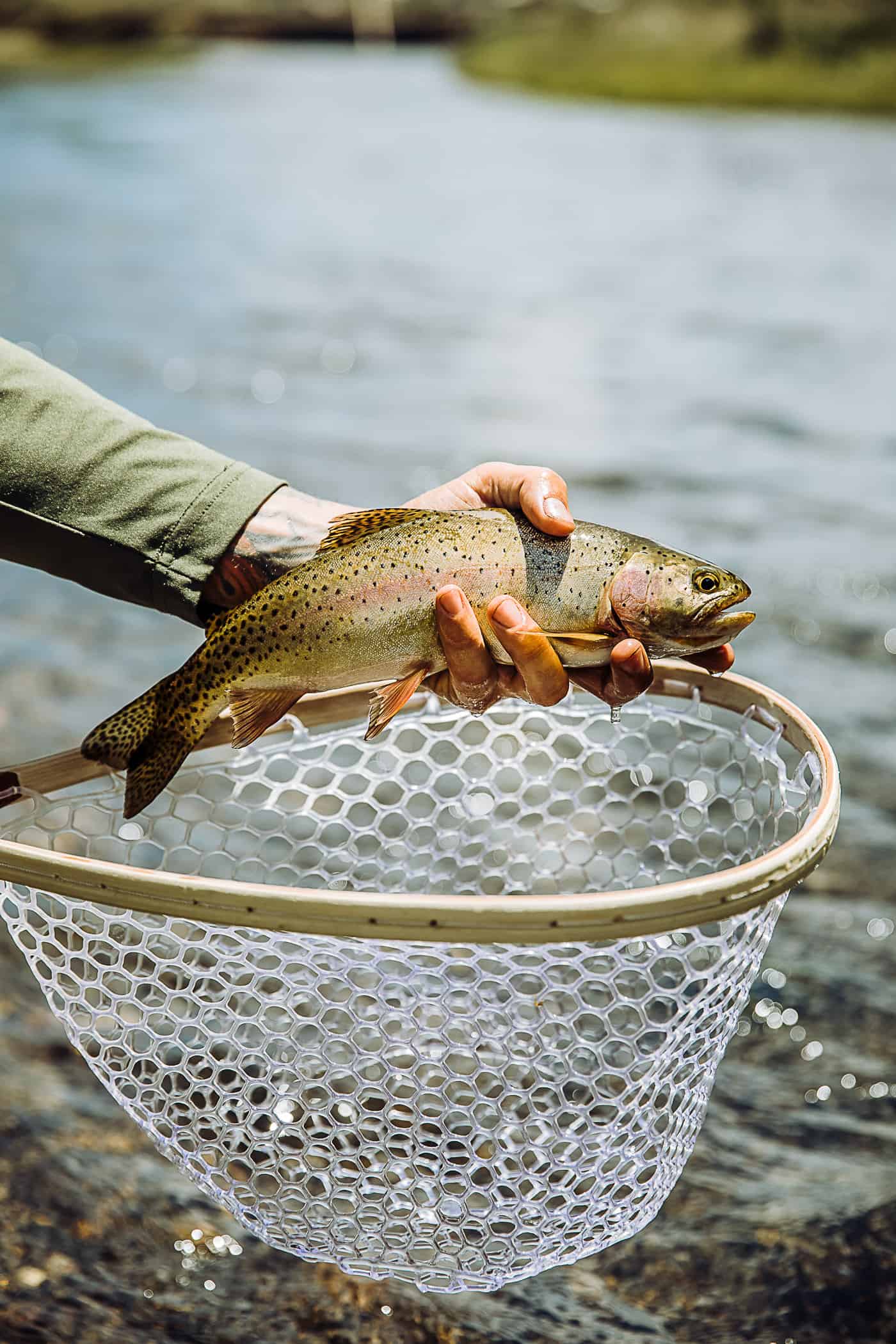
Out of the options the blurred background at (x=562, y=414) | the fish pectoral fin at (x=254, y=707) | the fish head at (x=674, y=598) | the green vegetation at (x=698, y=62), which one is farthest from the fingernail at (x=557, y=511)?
the green vegetation at (x=698, y=62)

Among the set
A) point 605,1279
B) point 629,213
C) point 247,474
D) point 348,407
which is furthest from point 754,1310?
point 629,213

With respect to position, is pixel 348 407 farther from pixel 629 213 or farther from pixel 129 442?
pixel 629 213

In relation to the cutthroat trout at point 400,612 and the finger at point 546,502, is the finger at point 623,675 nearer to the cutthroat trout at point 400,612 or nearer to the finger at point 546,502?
the cutthroat trout at point 400,612

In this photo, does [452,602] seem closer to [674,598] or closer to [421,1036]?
[674,598]

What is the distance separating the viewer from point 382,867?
9.69ft

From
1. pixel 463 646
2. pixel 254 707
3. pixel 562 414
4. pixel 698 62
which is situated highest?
pixel 463 646

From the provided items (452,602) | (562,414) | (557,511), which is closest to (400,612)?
(452,602)

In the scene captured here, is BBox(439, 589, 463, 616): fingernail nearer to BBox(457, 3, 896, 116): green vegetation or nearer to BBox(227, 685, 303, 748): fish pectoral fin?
BBox(227, 685, 303, 748): fish pectoral fin

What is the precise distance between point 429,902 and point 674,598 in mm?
720

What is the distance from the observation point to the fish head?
219 cm

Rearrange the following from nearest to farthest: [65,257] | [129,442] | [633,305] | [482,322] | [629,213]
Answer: [129,442]
[482,322]
[633,305]
[65,257]
[629,213]

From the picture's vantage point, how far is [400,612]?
2.19m

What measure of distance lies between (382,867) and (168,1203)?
0.85m

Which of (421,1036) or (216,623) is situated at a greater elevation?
(216,623)
